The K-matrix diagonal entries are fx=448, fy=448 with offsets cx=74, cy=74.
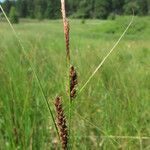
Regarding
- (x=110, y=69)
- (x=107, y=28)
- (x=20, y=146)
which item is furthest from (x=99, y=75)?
(x=107, y=28)

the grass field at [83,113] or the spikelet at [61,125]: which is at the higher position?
the spikelet at [61,125]

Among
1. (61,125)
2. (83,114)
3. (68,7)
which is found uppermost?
(68,7)

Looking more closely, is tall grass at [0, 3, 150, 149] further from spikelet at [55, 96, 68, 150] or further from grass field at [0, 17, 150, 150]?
spikelet at [55, 96, 68, 150]

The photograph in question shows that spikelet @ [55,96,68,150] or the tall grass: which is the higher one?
spikelet @ [55,96,68,150]

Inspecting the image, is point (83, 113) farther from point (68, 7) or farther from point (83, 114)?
point (68, 7)

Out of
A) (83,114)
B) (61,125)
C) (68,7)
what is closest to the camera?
(61,125)

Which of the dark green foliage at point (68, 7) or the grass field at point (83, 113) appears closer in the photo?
the dark green foliage at point (68, 7)

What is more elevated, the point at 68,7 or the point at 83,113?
the point at 68,7

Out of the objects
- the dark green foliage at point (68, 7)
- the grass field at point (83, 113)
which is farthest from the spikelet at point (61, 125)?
the grass field at point (83, 113)

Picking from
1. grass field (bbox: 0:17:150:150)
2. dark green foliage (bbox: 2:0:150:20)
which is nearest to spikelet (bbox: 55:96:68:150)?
dark green foliage (bbox: 2:0:150:20)

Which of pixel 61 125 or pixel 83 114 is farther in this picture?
pixel 83 114

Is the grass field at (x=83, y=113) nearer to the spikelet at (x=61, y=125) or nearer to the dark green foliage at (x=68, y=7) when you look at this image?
the dark green foliage at (x=68, y=7)

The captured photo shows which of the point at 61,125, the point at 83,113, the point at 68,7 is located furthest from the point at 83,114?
the point at 61,125

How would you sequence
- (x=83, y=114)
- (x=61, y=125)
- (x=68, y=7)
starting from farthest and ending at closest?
(x=83, y=114)
(x=68, y=7)
(x=61, y=125)
